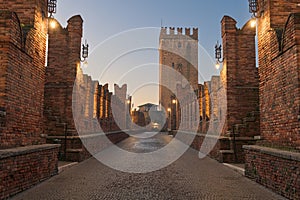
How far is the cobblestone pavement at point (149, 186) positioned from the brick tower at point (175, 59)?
4905 cm

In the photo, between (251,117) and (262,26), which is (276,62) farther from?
(251,117)

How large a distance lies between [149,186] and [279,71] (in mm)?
4334

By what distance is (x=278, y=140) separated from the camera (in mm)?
6887

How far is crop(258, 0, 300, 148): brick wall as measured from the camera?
6.12 m

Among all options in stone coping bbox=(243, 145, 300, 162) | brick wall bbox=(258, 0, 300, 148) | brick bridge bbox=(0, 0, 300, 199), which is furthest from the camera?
brick wall bbox=(258, 0, 300, 148)

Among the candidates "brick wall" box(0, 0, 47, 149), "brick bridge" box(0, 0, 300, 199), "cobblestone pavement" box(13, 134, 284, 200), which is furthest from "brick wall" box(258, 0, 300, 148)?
"brick wall" box(0, 0, 47, 149)

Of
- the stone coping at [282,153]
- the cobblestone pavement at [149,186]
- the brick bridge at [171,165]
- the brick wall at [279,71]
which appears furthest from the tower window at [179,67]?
the stone coping at [282,153]

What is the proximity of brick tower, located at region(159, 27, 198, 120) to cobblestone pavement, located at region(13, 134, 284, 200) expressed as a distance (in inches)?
1931

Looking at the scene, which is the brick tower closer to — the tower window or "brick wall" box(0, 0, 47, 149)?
the tower window

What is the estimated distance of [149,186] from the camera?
6.59 meters

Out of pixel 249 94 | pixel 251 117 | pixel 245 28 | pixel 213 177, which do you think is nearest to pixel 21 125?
pixel 213 177

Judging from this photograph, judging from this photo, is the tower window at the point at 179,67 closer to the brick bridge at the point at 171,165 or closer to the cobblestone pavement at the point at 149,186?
the brick bridge at the point at 171,165

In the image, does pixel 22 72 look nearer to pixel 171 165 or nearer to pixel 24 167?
pixel 24 167

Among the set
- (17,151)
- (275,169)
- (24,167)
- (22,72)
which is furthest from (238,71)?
(17,151)
